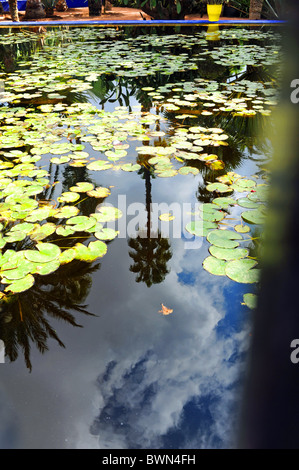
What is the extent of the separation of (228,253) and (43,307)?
71 cm

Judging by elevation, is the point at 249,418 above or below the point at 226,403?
above

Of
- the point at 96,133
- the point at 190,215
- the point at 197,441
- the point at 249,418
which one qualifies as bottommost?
the point at 197,441

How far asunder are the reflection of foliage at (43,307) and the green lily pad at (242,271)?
0.51 m

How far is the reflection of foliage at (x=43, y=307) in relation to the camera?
1107 mm

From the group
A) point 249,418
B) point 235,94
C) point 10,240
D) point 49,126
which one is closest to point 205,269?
point 10,240

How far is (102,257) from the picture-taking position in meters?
1.45

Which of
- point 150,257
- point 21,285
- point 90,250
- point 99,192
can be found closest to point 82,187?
point 99,192

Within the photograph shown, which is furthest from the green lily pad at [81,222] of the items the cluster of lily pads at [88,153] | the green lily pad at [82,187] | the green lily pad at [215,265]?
the green lily pad at [215,265]

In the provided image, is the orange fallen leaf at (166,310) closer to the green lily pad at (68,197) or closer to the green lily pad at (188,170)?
the green lily pad at (68,197)

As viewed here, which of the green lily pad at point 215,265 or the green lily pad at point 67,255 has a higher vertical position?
the green lily pad at point 67,255

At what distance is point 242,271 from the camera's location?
1327 millimetres

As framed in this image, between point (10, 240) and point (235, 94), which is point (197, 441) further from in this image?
point (235, 94)

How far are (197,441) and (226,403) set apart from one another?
130mm

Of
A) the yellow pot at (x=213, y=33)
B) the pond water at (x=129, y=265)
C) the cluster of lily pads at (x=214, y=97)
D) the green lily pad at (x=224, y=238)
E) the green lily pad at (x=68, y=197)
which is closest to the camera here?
the pond water at (x=129, y=265)
